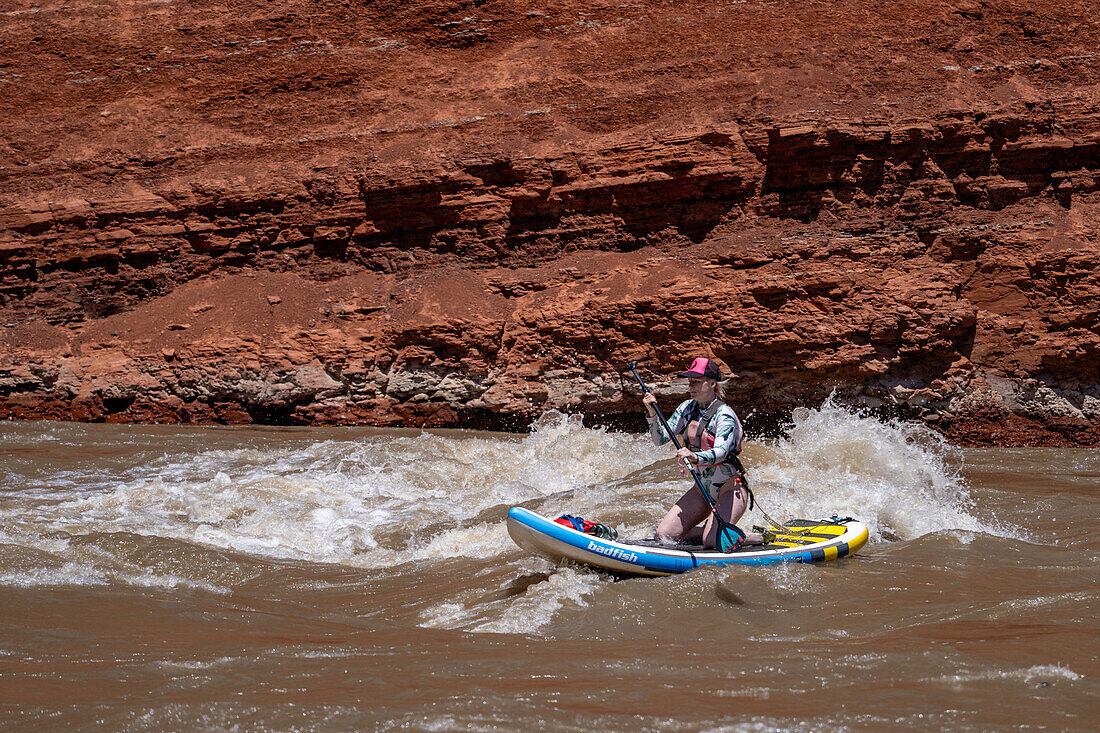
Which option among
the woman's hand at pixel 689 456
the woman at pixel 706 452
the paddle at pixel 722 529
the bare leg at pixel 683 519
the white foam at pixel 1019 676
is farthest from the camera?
the bare leg at pixel 683 519

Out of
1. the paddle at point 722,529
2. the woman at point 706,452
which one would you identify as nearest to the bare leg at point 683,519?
the woman at point 706,452

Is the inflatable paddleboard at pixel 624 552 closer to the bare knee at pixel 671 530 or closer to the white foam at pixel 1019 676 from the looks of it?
the bare knee at pixel 671 530

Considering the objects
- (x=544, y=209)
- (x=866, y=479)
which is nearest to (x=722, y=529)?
(x=866, y=479)

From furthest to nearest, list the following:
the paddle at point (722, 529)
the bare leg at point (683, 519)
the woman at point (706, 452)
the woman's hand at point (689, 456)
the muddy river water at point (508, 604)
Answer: the bare leg at point (683, 519), the paddle at point (722, 529), the woman at point (706, 452), the woman's hand at point (689, 456), the muddy river water at point (508, 604)

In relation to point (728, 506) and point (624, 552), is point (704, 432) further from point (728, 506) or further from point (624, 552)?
point (624, 552)

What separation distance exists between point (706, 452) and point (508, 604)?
1.55m

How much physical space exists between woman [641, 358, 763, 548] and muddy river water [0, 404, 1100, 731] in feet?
1.77

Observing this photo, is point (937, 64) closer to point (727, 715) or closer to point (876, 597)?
point (876, 597)

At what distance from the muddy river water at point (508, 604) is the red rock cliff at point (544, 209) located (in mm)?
2838

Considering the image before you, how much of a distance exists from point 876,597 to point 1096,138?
36.6 feet

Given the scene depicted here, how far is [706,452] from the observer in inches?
214

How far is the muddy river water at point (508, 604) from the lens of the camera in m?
3.27

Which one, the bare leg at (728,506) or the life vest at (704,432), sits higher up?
the life vest at (704,432)

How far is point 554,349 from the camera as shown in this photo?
12758mm
